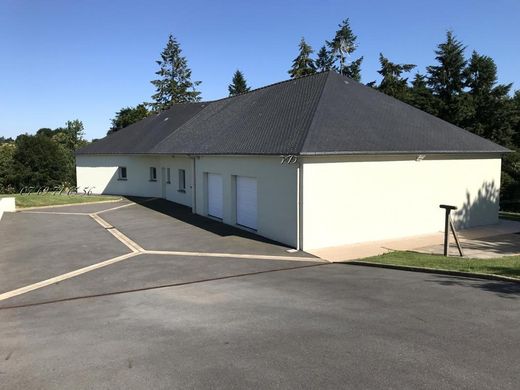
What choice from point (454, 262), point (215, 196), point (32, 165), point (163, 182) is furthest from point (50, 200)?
point (454, 262)

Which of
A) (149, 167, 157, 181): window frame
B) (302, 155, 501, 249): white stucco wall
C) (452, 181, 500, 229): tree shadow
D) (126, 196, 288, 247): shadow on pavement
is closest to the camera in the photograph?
(302, 155, 501, 249): white stucco wall

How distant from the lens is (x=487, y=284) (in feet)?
30.7

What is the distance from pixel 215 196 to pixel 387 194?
799cm

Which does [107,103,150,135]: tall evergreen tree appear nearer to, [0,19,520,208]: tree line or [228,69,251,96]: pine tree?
[0,19,520,208]: tree line

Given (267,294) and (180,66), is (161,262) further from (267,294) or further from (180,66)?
(180,66)

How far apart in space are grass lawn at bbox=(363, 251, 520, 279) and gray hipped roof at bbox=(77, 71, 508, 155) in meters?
3.50

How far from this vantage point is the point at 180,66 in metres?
69.3

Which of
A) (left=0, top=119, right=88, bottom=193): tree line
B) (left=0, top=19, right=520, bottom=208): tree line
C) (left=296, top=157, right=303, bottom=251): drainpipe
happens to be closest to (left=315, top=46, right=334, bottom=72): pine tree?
(left=0, top=19, right=520, bottom=208): tree line

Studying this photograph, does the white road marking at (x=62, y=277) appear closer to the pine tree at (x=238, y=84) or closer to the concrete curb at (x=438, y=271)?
the concrete curb at (x=438, y=271)

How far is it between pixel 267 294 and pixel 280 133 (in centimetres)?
790

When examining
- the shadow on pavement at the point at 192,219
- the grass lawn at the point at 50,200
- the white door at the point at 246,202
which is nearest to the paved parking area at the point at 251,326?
the shadow on pavement at the point at 192,219

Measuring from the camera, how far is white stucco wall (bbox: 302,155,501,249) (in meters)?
14.0

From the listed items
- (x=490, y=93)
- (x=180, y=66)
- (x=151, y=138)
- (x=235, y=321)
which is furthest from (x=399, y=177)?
(x=180, y=66)

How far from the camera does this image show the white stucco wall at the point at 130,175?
1094 inches
